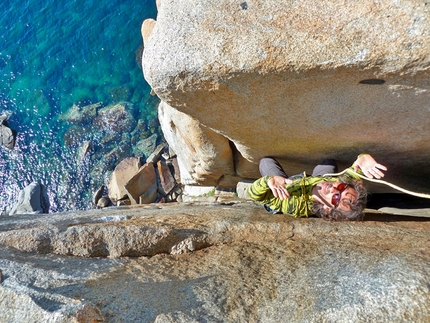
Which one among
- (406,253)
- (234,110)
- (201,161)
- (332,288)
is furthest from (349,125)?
(201,161)

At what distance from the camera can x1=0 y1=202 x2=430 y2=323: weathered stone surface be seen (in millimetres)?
2717

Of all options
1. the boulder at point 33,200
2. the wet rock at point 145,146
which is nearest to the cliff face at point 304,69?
the wet rock at point 145,146

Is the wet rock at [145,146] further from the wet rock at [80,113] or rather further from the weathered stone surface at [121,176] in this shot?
the wet rock at [80,113]

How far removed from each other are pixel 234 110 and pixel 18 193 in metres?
12.7

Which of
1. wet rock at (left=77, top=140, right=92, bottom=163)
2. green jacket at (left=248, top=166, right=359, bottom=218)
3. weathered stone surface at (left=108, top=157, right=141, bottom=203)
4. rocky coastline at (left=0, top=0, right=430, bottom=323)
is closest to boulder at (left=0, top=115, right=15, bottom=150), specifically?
wet rock at (left=77, top=140, right=92, bottom=163)

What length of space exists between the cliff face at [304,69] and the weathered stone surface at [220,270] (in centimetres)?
93

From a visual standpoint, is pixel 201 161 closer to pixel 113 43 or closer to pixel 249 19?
pixel 249 19

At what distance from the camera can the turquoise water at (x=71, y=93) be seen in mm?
13789

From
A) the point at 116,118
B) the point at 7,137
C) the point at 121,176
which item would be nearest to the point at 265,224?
the point at 121,176

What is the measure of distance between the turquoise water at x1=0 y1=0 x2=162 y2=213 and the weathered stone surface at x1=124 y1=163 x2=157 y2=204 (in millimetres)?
1240

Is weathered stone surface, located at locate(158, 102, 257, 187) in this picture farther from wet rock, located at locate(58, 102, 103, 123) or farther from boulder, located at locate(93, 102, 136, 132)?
wet rock, located at locate(58, 102, 103, 123)

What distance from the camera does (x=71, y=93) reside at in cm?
1502

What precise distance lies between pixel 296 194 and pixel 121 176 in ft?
30.1

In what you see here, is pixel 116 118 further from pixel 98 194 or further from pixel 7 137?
pixel 7 137
